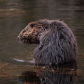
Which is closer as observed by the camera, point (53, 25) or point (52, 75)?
point (52, 75)

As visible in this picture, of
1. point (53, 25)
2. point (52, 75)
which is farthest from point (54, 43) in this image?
point (52, 75)

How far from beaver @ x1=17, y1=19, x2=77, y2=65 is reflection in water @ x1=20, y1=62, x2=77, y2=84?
0.16 metres

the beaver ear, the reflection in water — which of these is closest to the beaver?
the beaver ear

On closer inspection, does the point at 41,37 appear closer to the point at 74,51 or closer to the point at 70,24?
the point at 74,51

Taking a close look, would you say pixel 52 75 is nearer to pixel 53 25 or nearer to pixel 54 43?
pixel 54 43

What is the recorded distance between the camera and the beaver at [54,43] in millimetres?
4902

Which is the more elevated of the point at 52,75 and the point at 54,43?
the point at 54,43

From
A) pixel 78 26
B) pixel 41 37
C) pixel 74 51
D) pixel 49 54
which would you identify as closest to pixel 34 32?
pixel 41 37

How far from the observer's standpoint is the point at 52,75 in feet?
15.0

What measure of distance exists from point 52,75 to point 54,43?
2.37ft

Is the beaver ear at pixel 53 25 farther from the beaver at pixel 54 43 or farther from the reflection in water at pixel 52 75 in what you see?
the reflection in water at pixel 52 75

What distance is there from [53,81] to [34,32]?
4.93 ft

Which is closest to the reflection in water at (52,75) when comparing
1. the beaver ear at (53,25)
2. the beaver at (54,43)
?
the beaver at (54,43)

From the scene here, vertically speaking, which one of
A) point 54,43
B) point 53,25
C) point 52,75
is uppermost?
point 53,25
